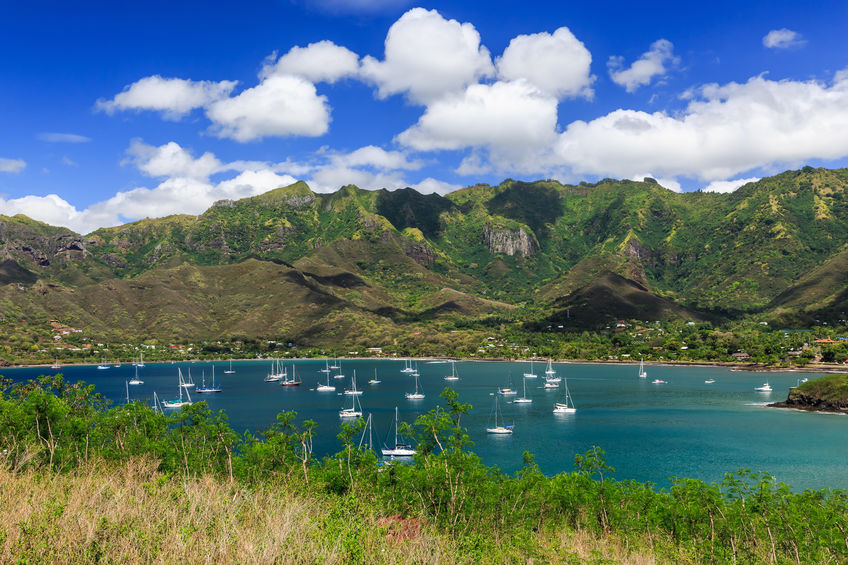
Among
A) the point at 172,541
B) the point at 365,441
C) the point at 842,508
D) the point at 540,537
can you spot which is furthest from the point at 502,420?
the point at 172,541

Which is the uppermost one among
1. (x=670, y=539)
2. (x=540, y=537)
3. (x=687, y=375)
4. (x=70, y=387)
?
(x=70, y=387)

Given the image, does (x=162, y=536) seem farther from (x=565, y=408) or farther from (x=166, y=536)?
(x=565, y=408)

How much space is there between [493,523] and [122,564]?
95.4 ft

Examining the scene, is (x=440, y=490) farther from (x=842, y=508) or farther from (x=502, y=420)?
(x=502, y=420)

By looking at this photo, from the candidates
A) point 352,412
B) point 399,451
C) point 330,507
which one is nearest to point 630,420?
point 399,451

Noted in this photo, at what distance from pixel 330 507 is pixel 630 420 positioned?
97227 mm

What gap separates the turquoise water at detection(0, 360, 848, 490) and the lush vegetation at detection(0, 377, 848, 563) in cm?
2820

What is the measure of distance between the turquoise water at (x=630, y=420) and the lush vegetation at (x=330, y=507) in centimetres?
2820

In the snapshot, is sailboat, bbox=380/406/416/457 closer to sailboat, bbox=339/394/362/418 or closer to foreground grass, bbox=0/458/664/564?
sailboat, bbox=339/394/362/418

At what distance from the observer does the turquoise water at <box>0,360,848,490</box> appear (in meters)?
74.1

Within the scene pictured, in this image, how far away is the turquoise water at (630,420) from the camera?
243 ft

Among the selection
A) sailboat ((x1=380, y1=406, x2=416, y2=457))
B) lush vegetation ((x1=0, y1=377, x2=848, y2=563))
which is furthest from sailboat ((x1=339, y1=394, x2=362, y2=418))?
lush vegetation ((x1=0, y1=377, x2=848, y2=563))

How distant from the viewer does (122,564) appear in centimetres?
1395

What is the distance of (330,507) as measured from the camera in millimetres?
27109
